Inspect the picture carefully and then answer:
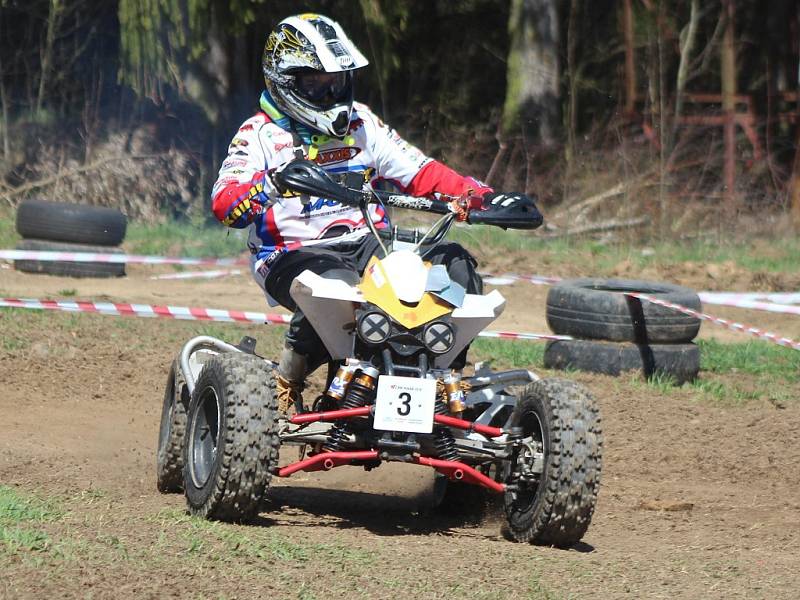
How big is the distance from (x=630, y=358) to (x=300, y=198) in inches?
155

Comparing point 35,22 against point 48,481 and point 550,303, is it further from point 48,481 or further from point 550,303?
point 48,481

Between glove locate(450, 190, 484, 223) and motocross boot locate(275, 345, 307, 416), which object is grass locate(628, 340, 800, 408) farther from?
glove locate(450, 190, 484, 223)

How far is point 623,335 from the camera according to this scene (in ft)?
29.8

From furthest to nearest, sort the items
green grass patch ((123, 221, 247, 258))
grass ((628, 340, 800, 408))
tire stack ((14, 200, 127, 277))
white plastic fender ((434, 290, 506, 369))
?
green grass patch ((123, 221, 247, 258))
tire stack ((14, 200, 127, 277))
grass ((628, 340, 800, 408))
white plastic fender ((434, 290, 506, 369))

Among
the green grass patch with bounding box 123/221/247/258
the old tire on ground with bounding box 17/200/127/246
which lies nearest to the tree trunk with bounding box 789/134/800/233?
the green grass patch with bounding box 123/221/247/258

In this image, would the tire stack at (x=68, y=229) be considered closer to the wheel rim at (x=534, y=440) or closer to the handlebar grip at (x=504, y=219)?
the handlebar grip at (x=504, y=219)

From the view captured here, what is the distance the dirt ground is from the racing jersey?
Answer: 119 cm

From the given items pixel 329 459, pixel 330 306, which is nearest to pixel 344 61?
pixel 330 306

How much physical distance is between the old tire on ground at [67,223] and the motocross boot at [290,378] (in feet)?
26.7

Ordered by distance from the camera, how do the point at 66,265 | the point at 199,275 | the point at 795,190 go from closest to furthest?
the point at 66,265, the point at 199,275, the point at 795,190

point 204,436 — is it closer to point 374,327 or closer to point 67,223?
point 374,327

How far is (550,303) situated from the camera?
9.39 metres

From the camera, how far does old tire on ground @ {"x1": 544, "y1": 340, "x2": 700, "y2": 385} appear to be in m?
9.05

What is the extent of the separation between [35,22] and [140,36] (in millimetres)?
3874
